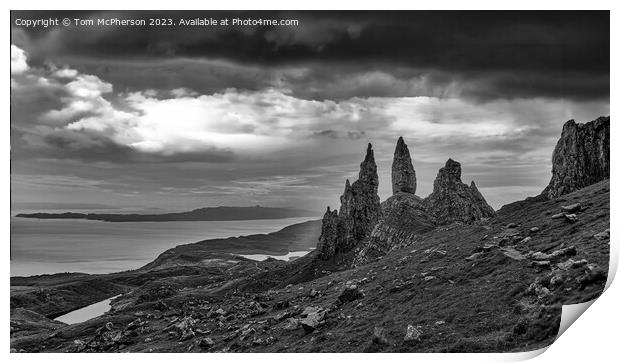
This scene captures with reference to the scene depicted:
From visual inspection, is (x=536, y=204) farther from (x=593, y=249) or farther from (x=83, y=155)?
(x=83, y=155)

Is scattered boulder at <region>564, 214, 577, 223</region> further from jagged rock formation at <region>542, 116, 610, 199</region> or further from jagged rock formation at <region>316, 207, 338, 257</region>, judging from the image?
jagged rock formation at <region>316, 207, 338, 257</region>

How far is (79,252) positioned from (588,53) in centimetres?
4654

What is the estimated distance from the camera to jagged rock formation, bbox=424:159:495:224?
320 ft

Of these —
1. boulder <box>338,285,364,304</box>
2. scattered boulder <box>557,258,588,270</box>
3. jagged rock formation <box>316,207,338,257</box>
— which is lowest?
jagged rock formation <box>316,207,338,257</box>

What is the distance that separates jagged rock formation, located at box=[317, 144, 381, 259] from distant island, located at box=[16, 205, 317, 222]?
285 feet

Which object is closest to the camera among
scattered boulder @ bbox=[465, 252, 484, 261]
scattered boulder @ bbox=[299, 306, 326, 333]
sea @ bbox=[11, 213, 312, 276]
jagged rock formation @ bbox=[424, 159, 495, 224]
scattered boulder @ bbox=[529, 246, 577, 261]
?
scattered boulder @ bbox=[529, 246, 577, 261]

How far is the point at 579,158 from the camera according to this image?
189 ft

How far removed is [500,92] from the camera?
122 feet

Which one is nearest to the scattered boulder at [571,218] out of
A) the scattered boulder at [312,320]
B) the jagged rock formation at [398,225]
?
the scattered boulder at [312,320]

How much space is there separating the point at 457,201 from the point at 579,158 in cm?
4464

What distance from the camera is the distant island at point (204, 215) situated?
1529 inches

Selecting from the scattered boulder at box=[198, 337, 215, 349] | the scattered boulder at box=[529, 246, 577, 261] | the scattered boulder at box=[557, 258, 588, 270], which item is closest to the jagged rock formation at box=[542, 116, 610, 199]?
the scattered boulder at box=[529, 246, 577, 261]

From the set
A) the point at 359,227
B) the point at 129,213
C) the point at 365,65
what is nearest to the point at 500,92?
the point at 365,65

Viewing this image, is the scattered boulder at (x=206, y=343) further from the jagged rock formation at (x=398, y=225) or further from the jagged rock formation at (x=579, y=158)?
the jagged rock formation at (x=398, y=225)
